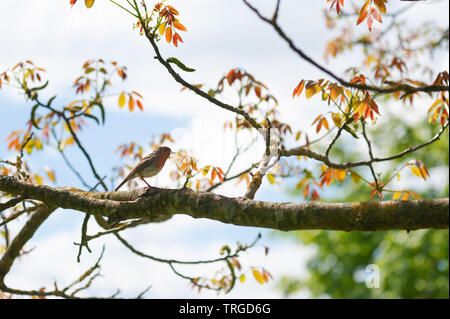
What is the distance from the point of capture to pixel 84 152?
4.03 metres

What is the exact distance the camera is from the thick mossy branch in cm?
193

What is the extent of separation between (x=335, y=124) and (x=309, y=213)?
1585 millimetres

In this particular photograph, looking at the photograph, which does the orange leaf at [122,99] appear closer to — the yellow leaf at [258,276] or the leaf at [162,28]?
the leaf at [162,28]

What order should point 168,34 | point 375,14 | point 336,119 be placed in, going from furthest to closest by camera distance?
point 336,119, point 168,34, point 375,14

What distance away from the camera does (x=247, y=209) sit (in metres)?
2.29

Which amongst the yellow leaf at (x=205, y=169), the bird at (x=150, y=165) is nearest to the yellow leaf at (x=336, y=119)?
the yellow leaf at (x=205, y=169)

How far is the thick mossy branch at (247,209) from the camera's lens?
193 centimetres

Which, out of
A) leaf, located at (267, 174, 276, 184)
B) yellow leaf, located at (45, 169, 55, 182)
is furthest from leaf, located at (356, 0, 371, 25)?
yellow leaf, located at (45, 169, 55, 182)

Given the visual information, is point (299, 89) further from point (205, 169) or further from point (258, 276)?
point (258, 276)

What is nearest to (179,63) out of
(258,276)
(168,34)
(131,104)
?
(168,34)

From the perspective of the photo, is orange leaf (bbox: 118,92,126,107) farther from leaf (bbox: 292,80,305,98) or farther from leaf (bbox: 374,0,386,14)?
leaf (bbox: 374,0,386,14)

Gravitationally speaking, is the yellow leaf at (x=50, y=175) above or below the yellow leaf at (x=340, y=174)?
above

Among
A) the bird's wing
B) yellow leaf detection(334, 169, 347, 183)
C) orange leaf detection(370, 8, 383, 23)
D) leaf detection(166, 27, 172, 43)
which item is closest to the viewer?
orange leaf detection(370, 8, 383, 23)

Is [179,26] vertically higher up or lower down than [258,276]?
higher up
